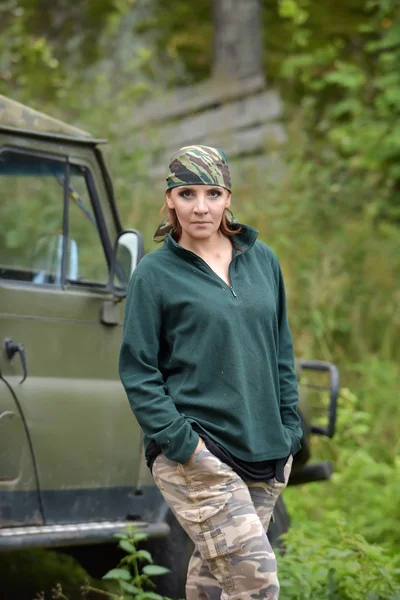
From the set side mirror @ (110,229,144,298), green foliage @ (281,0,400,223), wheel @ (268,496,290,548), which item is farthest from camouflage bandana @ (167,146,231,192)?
green foliage @ (281,0,400,223)

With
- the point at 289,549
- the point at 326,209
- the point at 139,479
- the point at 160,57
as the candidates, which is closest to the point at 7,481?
the point at 139,479

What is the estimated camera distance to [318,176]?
1209cm

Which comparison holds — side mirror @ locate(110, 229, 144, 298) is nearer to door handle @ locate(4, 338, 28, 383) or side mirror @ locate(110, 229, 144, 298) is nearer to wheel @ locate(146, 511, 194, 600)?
door handle @ locate(4, 338, 28, 383)

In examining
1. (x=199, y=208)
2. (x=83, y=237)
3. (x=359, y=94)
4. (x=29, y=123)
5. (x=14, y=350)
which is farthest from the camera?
(x=359, y=94)

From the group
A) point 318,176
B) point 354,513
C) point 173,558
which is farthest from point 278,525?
point 318,176

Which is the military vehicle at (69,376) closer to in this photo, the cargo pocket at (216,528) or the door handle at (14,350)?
the door handle at (14,350)

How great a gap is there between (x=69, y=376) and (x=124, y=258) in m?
0.67

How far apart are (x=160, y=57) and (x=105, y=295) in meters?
10.5

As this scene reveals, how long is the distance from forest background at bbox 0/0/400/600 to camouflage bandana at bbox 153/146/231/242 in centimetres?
189

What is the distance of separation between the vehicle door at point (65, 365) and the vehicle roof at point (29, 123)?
7 centimetres

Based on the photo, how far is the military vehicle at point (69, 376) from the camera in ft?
15.8

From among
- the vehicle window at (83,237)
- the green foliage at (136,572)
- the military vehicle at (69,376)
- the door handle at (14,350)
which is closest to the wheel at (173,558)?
the military vehicle at (69,376)

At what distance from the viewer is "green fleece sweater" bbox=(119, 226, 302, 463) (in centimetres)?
340

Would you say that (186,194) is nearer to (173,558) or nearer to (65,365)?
(65,365)
